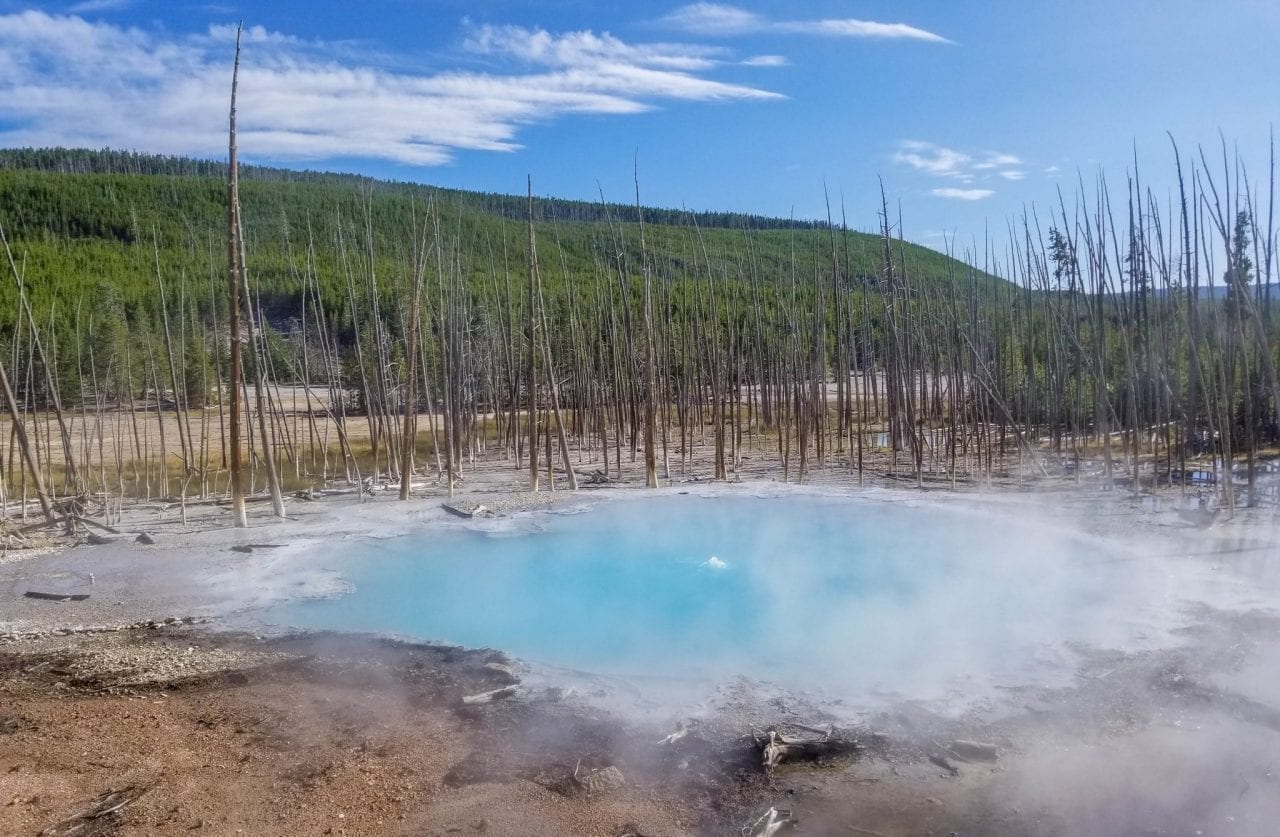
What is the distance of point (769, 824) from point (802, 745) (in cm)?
74

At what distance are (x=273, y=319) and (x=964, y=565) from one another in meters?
39.3

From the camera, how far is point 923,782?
14.0 ft

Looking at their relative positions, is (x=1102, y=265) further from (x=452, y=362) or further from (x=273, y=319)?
(x=273, y=319)

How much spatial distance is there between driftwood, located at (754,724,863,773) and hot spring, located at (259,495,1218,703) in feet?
2.06

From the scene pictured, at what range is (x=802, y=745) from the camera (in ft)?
15.1

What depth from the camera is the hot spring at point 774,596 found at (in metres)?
5.95

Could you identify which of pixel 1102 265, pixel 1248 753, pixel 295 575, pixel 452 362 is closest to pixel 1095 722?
pixel 1248 753

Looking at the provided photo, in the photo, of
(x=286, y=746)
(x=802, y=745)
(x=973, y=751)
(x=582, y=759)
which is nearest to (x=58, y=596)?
(x=286, y=746)

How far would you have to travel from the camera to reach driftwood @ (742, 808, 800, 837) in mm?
3879

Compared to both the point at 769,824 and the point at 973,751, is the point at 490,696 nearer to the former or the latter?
the point at 769,824

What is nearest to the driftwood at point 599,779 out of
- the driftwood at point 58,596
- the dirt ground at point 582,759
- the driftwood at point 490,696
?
the dirt ground at point 582,759

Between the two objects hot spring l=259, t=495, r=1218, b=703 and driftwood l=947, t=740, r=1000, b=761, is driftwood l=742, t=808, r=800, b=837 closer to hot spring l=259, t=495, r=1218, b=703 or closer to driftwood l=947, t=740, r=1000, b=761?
driftwood l=947, t=740, r=1000, b=761

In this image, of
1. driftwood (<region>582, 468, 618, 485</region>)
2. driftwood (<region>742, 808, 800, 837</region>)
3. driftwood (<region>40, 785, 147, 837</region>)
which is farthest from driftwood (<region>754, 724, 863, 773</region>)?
driftwood (<region>582, 468, 618, 485</region>)

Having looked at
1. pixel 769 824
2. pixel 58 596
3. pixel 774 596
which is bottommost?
pixel 769 824
